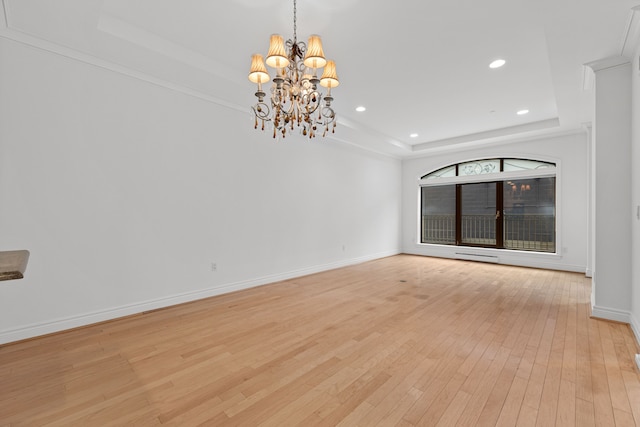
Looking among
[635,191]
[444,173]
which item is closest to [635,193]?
[635,191]

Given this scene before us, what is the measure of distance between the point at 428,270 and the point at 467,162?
318cm

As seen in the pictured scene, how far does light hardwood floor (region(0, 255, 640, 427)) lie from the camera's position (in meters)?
1.64

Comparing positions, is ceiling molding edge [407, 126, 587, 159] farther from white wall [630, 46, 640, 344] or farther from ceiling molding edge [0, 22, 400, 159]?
ceiling molding edge [0, 22, 400, 159]

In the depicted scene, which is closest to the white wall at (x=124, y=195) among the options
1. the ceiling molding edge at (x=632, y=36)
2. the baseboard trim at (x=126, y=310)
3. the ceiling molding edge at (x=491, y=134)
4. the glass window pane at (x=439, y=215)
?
the baseboard trim at (x=126, y=310)

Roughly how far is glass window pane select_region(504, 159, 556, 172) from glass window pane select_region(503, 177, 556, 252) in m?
0.28

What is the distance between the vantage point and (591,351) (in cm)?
237

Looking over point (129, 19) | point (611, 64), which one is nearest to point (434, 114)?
point (611, 64)

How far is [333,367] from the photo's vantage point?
2.13 meters

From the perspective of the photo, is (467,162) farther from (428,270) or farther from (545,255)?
(428,270)

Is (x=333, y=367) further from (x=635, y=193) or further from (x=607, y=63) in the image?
(x=607, y=63)

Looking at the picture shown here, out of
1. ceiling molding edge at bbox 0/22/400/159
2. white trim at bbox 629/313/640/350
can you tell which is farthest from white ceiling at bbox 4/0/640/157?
white trim at bbox 629/313/640/350

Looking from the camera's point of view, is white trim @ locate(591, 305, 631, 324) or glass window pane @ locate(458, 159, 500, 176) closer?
white trim @ locate(591, 305, 631, 324)

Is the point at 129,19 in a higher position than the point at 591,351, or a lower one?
higher

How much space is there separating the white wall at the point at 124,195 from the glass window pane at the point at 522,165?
4982 millimetres
